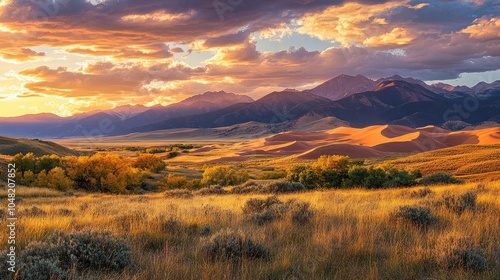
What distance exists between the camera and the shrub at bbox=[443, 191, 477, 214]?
9.96 m

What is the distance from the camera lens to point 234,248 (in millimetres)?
6109

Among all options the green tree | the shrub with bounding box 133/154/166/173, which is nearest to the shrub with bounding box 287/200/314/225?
the green tree

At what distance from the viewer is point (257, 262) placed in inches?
227

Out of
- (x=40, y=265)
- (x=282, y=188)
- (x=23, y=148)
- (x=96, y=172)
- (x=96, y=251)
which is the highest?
(x=23, y=148)

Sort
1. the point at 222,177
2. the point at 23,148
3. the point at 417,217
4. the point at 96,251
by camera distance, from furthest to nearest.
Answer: the point at 23,148 < the point at 222,177 < the point at 417,217 < the point at 96,251

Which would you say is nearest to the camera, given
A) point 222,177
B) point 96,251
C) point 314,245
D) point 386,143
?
point 96,251

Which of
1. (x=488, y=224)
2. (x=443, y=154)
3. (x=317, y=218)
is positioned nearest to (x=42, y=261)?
(x=317, y=218)

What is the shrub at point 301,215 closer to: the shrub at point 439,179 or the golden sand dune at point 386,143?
the shrub at point 439,179

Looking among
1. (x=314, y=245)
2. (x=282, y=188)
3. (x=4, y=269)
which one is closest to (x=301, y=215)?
(x=314, y=245)

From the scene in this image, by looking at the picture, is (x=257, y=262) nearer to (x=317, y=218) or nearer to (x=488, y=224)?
(x=317, y=218)

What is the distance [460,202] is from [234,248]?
722cm

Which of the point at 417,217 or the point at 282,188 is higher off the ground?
the point at 417,217

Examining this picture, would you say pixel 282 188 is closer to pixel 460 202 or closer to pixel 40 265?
pixel 460 202

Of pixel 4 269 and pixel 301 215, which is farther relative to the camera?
pixel 301 215
